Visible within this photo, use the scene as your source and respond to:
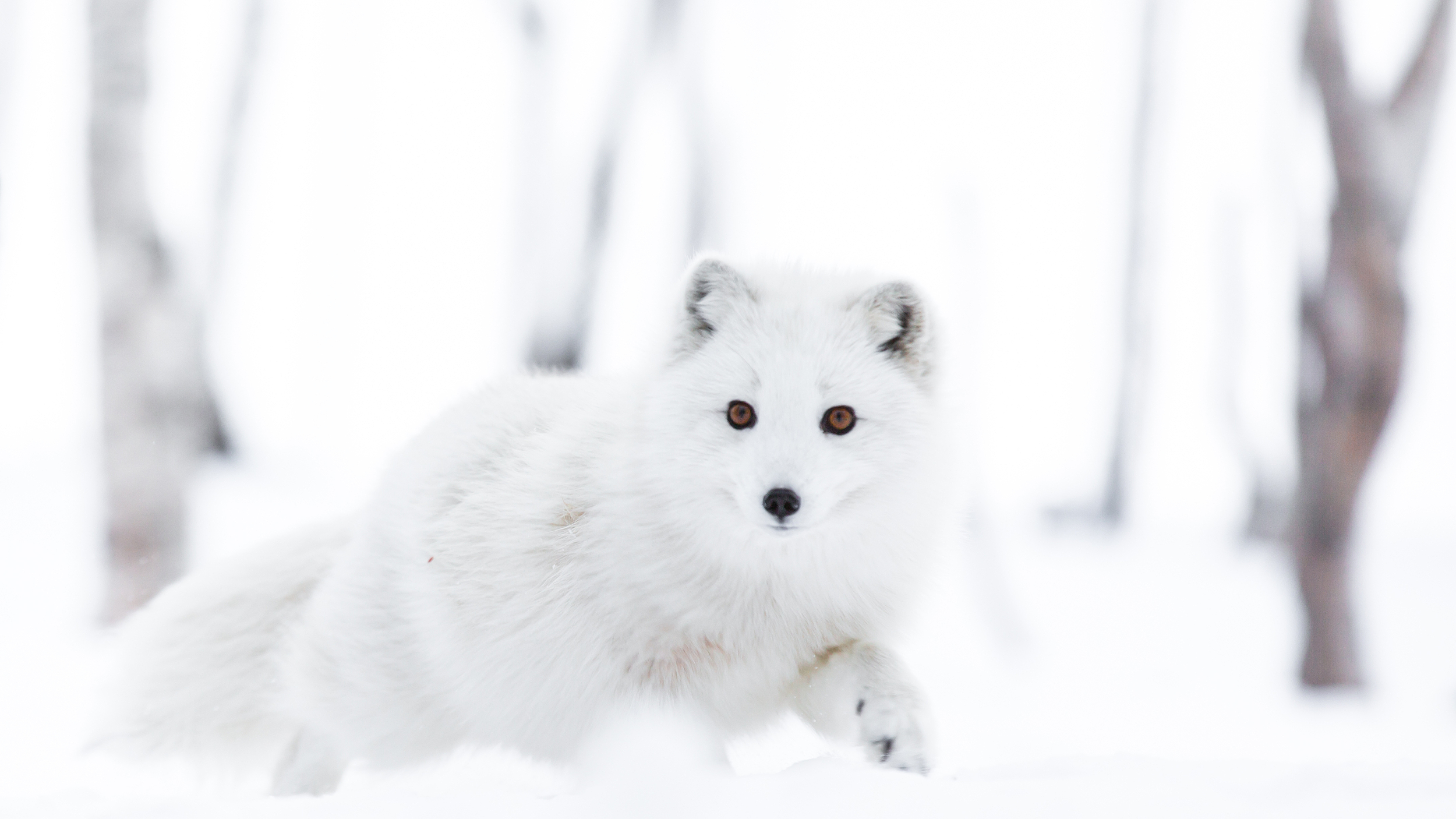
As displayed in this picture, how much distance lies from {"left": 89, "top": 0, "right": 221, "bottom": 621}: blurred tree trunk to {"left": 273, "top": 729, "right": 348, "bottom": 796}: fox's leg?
2073 millimetres

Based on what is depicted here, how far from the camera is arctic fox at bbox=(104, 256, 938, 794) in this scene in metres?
1.47

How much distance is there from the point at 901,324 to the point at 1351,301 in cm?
344

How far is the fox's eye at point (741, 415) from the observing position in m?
1.50

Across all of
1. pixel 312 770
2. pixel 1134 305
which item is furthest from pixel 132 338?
pixel 1134 305

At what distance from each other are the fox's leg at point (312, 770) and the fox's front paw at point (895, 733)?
3.01 feet

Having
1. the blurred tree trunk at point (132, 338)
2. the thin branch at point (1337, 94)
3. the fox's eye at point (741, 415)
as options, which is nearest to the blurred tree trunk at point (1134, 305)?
the thin branch at point (1337, 94)

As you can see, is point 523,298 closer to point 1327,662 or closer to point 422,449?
point 422,449

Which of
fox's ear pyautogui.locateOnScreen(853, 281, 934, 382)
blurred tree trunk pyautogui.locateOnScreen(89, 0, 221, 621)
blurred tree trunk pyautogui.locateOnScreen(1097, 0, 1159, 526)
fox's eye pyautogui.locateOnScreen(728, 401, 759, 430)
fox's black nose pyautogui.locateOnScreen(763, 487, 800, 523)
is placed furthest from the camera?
blurred tree trunk pyautogui.locateOnScreen(1097, 0, 1159, 526)

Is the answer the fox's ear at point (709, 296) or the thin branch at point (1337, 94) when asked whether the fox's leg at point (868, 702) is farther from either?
the thin branch at point (1337, 94)

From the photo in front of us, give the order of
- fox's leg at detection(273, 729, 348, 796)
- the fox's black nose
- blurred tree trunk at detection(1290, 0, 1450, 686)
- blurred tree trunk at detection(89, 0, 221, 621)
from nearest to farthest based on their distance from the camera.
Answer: the fox's black nose → fox's leg at detection(273, 729, 348, 796) → blurred tree trunk at detection(89, 0, 221, 621) → blurred tree trunk at detection(1290, 0, 1450, 686)

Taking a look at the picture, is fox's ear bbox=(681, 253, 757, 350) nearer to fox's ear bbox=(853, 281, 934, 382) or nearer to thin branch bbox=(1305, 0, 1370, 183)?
fox's ear bbox=(853, 281, 934, 382)

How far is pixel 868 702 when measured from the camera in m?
1.43

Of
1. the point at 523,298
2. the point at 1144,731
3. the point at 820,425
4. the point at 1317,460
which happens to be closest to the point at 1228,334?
the point at 1317,460

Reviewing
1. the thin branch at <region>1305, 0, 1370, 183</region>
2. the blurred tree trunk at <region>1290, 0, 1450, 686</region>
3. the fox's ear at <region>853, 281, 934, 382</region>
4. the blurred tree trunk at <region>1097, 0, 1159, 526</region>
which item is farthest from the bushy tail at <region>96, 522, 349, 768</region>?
the blurred tree trunk at <region>1097, 0, 1159, 526</region>
